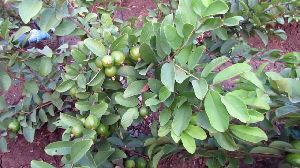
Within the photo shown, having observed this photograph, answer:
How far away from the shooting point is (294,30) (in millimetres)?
3439

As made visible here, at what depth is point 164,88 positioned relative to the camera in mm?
1108

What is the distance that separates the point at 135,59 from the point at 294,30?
8.59 ft

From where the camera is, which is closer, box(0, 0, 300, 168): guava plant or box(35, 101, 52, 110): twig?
box(0, 0, 300, 168): guava plant

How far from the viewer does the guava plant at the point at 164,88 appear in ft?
3.34

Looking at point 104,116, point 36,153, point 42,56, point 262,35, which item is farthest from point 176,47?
point 36,153

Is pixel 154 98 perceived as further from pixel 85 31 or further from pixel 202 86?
pixel 85 31

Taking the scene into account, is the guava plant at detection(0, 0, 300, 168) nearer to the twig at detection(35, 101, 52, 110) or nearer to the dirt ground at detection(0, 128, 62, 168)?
the twig at detection(35, 101, 52, 110)

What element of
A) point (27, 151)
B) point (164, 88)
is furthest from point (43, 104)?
point (164, 88)

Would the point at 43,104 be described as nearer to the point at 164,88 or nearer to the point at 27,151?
the point at 27,151

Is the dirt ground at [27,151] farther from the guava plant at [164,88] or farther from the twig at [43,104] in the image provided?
the guava plant at [164,88]

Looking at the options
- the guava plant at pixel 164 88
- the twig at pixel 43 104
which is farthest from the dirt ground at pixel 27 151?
the guava plant at pixel 164 88

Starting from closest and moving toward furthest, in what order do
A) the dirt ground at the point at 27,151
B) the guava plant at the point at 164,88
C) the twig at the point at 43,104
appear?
the guava plant at the point at 164,88
the twig at the point at 43,104
the dirt ground at the point at 27,151

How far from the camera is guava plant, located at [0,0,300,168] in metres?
1.02

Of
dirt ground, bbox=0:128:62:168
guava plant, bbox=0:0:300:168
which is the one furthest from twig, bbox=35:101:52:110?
dirt ground, bbox=0:128:62:168
